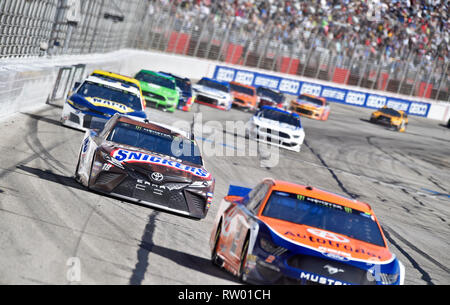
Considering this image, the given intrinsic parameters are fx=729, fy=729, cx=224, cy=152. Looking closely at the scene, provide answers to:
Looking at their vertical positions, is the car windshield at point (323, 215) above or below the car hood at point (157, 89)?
above

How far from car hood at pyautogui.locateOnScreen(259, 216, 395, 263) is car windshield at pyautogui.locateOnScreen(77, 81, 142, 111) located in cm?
1023

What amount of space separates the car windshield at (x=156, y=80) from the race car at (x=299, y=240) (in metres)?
17.2

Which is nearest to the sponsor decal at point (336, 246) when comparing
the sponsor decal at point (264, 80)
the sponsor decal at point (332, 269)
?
the sponsor decal at point (332, 269)

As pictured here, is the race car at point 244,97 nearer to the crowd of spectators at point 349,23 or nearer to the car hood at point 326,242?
the crowd of spectators at point 349,23

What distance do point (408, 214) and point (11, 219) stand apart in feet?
34.2

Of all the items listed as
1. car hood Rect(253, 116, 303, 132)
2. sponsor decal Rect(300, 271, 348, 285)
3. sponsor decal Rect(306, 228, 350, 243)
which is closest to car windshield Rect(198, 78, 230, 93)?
car hood Rect(253, 116, 303, 132)

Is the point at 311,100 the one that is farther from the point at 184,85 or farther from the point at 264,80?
the point at 264,80

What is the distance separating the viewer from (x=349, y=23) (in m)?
45.4

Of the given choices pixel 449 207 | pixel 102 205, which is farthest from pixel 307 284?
pixel 449 207

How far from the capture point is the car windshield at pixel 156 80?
25.1 metres

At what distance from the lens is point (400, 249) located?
11.4 metres

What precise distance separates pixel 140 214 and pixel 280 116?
14831 mm

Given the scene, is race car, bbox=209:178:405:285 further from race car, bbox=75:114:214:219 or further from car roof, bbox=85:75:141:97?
car roof, bbox=85:75:141:97

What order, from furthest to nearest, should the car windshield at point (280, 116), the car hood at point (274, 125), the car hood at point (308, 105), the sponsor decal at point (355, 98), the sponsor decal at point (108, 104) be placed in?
the sponsor decal at point (355, 98) → the car hood at point (308, 105) → the car windshield at point (280, 116) → the car hood at point (274, 125) → the sponsor decal at point (108, 104)
